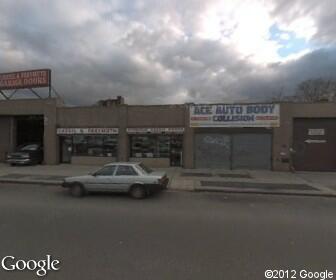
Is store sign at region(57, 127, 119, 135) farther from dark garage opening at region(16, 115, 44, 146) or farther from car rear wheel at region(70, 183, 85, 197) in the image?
car rear wheel at region(70, 183, 85, 197)

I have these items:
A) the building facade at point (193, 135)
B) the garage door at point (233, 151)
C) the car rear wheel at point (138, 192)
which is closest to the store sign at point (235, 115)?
the building facade at point (193, 135)

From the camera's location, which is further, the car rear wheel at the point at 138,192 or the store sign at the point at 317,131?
the store sign at the point at 317,131

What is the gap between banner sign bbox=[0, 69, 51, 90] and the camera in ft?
74.1

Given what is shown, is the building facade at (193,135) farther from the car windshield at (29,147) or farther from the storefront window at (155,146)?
the car windshield at (29,147)

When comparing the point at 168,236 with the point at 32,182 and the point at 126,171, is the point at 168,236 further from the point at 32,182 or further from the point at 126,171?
the point at 32,182

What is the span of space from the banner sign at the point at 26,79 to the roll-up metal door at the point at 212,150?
12094 millimetres

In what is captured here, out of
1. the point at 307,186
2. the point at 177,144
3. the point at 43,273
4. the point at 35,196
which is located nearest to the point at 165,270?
the point at 43,273

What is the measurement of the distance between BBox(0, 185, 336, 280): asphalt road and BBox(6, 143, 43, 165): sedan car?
11117 mm

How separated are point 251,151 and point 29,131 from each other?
17225 millimetres

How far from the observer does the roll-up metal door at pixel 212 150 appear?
63.1 feet

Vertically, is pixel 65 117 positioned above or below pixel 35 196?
above

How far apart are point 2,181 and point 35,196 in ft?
15.7

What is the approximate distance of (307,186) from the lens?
43.3 feet

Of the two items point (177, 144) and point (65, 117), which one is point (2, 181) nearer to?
point (65, 117)
